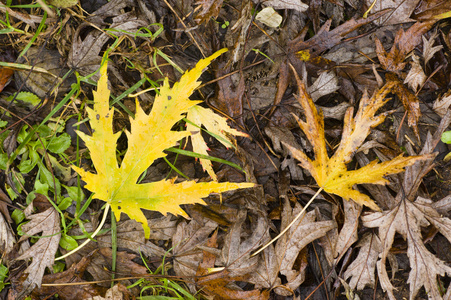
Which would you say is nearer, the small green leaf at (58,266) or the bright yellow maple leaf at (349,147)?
the bright yellow maple leaf at (349,147)

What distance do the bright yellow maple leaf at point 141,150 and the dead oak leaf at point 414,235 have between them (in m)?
0.86

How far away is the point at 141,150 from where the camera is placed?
1.26 metres

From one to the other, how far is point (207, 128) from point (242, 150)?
0.75ft

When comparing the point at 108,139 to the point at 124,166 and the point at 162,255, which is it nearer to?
the point at 124,166

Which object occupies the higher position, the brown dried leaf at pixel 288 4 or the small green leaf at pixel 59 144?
the brown dried leaf at pixel 288 4

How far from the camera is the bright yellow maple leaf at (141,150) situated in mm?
1252

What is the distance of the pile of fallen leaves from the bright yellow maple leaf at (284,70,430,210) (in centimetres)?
15

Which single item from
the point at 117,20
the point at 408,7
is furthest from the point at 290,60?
→ the point at 117,20

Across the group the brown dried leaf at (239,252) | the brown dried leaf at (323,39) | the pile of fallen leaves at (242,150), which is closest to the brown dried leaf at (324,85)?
the pile of fallen leaves at (242,150)

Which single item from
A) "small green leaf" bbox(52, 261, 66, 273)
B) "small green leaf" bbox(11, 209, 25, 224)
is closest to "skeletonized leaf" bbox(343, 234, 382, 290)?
"small green leaf" bbox(52, 261, 66, 273)

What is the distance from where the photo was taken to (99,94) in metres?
1.24

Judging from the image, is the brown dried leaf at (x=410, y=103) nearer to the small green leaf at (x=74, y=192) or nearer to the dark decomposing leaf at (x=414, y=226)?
the dark decomposing leaf at (x=414, y=226)

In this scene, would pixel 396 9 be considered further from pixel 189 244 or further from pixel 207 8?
pixel 189 244

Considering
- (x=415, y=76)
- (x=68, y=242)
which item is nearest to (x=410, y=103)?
(x=415, y=76)
